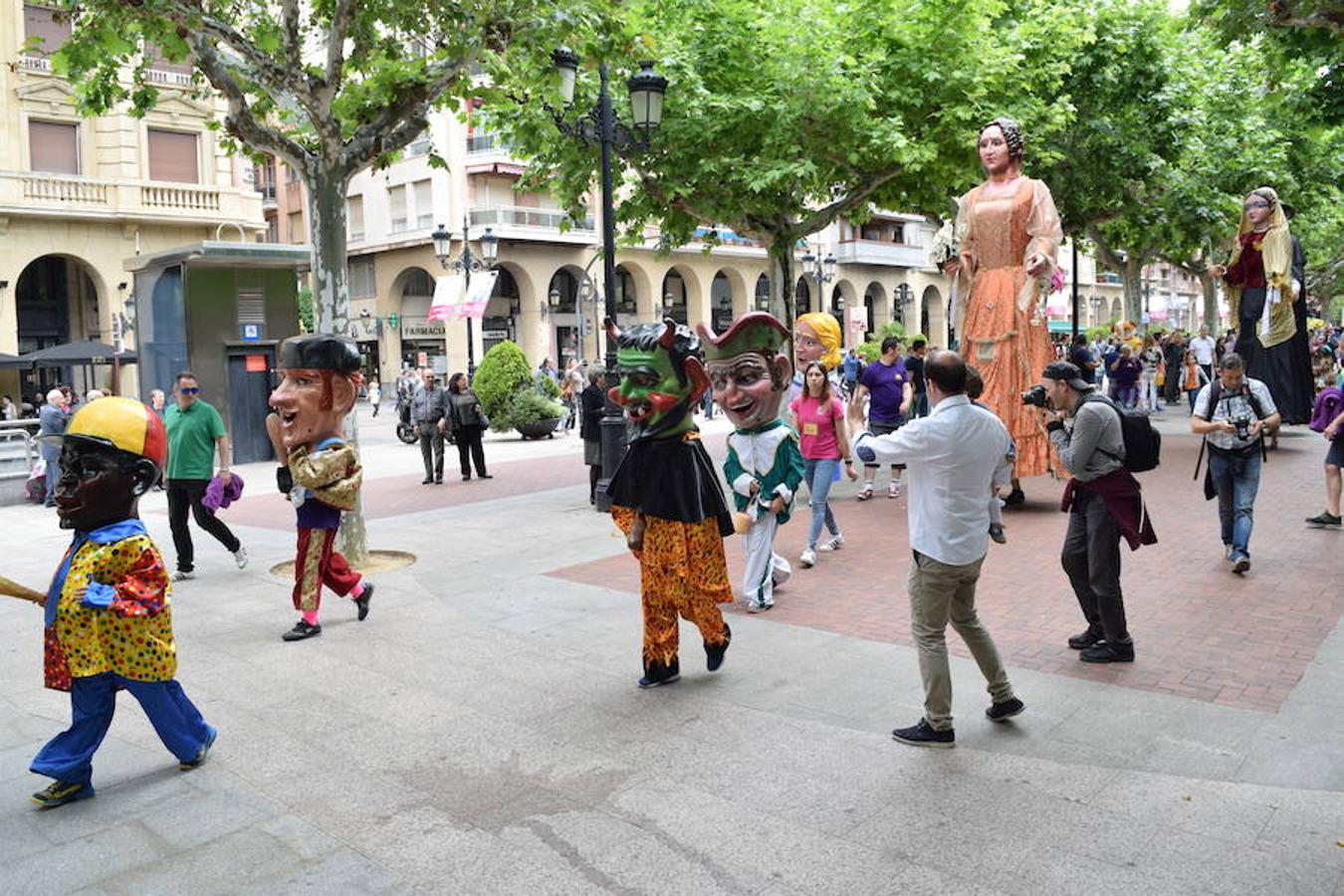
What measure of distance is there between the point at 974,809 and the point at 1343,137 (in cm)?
2315

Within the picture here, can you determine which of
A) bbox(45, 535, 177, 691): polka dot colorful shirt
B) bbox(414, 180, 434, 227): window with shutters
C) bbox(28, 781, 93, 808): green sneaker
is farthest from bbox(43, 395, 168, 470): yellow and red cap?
bbox(414, 180, 434, 227): window with shutters

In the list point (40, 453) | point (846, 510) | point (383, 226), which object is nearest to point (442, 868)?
point (846, 510)

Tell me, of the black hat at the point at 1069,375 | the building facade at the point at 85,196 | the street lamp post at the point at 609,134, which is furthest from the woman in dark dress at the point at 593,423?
the building facade at the point at 85,196

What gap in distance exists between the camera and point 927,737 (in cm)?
484

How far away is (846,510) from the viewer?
1173 centimetres

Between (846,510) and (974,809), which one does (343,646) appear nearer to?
(974,809)

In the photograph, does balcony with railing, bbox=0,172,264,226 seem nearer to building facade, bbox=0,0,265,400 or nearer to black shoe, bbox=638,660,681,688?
building facade, bbox=0,0,265,400

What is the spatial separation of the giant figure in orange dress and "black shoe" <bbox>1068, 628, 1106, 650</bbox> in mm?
4767

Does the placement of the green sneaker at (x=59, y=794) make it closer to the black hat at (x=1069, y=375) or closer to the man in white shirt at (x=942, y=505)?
the man in white shirt at (x=942, y=505)

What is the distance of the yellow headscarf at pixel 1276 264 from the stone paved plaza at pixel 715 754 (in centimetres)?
275

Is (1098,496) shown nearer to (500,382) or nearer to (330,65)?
(330,65)

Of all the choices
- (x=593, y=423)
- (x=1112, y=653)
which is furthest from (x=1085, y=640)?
(x=593, y=423)

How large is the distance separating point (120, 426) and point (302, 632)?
9.04ft

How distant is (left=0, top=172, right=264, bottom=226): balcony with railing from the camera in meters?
28.0
